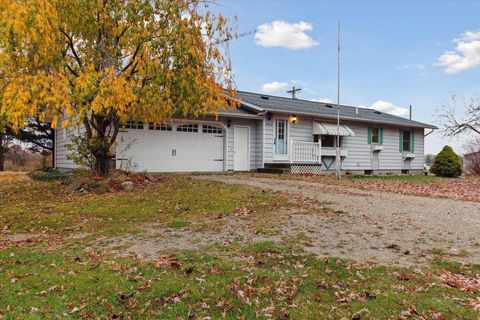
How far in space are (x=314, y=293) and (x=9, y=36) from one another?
7313 mm

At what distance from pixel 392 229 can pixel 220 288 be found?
3773mm

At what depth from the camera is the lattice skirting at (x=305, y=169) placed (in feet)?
56.8

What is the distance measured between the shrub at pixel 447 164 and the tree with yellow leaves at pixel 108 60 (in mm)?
16994

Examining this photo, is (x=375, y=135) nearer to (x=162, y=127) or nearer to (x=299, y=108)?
(x=299, y=108)

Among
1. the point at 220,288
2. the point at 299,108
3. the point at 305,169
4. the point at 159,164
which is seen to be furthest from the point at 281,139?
the point at 220,288

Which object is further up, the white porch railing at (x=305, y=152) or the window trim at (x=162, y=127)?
the window trim at (x=162, y=127)

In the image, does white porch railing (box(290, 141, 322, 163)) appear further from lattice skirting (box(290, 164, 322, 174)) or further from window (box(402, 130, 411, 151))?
window (box(402, 130, 411, 151))

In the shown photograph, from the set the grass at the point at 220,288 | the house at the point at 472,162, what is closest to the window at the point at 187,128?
the grass at the point at 220,288

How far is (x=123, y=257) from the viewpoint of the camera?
4793mm

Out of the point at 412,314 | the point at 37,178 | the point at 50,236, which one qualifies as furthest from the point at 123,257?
the point at 37,178

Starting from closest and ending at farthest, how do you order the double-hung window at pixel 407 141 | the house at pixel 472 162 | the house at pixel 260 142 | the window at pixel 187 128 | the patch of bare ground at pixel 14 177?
the patch of bare ground at pixel 14 177 → the house at pixel 260 142 → the window at pixel 187 128 → the double-hung window at pixel 407 141 → the house at pixel 472 162

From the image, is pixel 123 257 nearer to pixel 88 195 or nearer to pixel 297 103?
pixel 88 195

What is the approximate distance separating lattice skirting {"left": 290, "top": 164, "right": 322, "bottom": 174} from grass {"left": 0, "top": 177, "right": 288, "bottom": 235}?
6.98 meters

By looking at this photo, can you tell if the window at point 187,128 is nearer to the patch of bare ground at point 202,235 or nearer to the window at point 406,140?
the patch of bare ground at point 202,235
